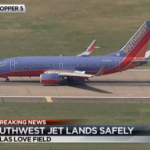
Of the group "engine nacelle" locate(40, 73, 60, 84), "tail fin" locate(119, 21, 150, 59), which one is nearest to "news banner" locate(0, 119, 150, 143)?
"engine nacelle" locate(40, 73, 60, 84)

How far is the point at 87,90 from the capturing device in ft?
253

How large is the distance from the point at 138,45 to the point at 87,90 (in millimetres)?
7803

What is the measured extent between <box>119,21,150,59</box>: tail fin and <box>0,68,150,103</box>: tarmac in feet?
10.1

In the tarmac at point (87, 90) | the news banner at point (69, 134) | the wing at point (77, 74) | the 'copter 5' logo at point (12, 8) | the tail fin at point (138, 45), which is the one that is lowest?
the news banner at point (69, 134)

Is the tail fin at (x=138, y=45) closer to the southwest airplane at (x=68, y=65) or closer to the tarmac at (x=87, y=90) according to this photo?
the southwest airplane at (x=68, y=65)

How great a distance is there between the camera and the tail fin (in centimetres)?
8038

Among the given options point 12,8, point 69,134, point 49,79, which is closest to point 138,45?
point 49,79

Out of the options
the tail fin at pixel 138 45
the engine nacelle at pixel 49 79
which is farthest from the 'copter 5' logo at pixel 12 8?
the engine nacelle at pixel 49 79

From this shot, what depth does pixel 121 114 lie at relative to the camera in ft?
218

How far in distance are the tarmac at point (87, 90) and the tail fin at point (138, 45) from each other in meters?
3.07

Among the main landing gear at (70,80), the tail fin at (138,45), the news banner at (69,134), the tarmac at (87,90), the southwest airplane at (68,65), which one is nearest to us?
the news banner at (69,134)

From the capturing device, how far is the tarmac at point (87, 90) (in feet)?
240

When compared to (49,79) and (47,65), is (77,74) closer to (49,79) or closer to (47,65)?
(49,79)

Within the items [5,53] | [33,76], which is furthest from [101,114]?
[5,53]
